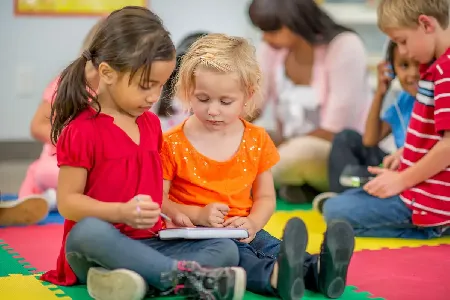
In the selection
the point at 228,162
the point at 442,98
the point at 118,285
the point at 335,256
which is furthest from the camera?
the point at 442,98

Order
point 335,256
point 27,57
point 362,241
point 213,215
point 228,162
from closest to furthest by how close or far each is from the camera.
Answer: point 335,256, point 213,215, point 228,162, point 362,241, point 27,57

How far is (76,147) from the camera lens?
57.9 inches

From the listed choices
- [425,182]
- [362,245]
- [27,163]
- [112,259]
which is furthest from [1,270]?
[27,163]

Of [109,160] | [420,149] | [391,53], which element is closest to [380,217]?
[420,149]

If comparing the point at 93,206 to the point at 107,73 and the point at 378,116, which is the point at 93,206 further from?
the point at 378,116

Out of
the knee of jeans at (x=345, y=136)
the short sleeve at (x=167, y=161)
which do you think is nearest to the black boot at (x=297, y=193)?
the knee of jeans at (x=345, y=136)

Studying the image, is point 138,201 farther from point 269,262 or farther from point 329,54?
point 329,54

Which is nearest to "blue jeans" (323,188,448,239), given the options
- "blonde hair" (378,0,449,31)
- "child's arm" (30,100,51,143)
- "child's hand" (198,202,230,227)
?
"blonde hair" (378,0,449,31)

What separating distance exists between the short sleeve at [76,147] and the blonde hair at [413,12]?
0.95m

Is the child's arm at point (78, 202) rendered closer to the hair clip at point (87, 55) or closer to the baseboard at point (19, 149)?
the hair clip at point (87, 55)

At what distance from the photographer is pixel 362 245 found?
2.11m

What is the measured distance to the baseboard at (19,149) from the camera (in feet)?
12.0

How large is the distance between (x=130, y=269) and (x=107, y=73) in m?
0.35

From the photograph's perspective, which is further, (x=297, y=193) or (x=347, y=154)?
(x=297, y=193)
